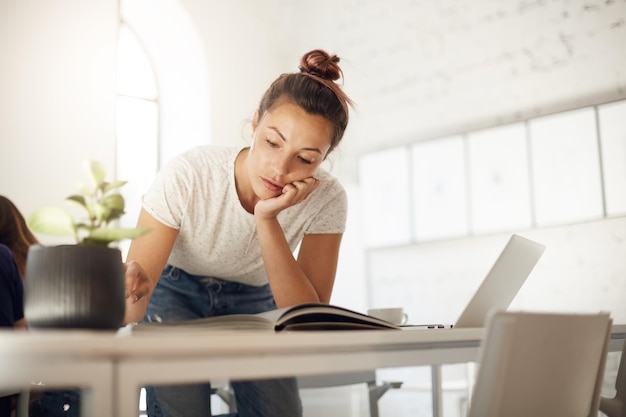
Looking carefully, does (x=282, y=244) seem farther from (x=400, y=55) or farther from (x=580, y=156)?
(x=400, y=55)

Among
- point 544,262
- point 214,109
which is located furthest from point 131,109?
point 544,262

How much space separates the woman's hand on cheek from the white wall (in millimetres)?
2387

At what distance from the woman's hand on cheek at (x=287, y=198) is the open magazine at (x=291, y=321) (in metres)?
0.62

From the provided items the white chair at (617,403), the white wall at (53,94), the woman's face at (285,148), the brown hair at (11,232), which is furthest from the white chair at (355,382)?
the white wall at (53,94)

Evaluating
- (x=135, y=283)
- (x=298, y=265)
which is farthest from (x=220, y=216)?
(x=135, y=283)

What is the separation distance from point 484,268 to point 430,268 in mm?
340

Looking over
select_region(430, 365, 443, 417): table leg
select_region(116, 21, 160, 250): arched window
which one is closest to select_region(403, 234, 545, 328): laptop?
select_region(430, 365, 443, 417): table leg

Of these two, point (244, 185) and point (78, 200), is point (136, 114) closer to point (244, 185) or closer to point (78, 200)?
point (244, 185)

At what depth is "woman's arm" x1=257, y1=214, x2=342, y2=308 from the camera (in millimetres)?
1572

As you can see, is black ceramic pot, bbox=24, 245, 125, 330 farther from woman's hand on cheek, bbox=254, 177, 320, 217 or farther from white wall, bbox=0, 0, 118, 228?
white wall, bbox=0, 0, 118, 228

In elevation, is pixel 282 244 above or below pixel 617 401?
above

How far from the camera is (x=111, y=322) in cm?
83

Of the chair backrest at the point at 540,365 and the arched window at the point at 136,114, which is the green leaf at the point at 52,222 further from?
the arched window at the point at 136,114

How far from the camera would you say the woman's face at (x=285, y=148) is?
156 cm
